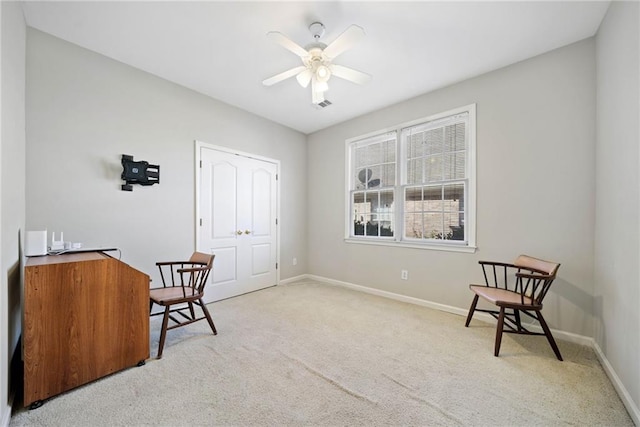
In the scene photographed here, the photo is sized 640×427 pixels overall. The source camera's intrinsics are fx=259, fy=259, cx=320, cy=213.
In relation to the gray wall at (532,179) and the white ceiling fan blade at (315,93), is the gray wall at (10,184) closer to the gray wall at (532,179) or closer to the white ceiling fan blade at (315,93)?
the white ceiling fan blade at (315,93)

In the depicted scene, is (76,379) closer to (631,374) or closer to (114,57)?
(114,57)

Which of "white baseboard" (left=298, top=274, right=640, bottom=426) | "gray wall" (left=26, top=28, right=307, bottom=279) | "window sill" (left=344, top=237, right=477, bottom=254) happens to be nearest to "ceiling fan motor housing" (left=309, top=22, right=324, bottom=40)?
"gray wall" (left=26, top=28, right=307, bottom=279)

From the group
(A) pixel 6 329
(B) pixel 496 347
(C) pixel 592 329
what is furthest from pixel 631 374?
(A) pixel 6 329

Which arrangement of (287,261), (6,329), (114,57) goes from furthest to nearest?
(287,261), (114,57), (6,329)

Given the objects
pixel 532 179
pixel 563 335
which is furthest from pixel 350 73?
pixel 563 335

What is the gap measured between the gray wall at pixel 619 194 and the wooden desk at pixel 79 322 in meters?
3.17

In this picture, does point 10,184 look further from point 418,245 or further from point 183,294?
point 418,245

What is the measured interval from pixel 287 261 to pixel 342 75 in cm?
306

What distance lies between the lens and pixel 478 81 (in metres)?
2.89

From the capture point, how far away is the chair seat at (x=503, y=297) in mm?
2084

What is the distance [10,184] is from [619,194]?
3.88m

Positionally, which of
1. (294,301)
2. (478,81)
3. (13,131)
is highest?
(478,81)

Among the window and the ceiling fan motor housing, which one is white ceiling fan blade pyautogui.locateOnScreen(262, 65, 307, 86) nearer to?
the ceiling fan motor housing

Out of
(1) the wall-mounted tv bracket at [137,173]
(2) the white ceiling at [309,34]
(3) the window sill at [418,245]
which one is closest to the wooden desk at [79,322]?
(1) the wall-mounted tv bracket at [137,173]
